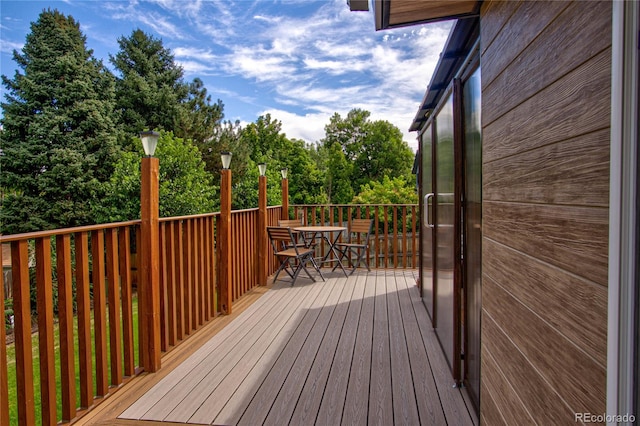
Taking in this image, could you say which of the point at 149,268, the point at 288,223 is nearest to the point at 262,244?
the point at 288,223

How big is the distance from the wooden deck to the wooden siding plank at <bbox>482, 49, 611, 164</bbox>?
4.96 ft

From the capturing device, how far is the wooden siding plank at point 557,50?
0.72 meters

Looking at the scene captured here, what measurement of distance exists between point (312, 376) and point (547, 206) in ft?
6.24

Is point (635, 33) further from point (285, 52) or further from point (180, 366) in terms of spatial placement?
point (285, 52)

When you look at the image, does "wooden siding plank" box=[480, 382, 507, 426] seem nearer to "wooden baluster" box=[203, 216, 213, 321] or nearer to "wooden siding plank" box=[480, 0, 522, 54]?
"wooden siding plank" box=[480, 0, 522, 54]

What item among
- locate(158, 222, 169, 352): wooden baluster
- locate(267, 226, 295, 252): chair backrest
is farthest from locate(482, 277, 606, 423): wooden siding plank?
locate(267, 226, 295, 252): chair backrest

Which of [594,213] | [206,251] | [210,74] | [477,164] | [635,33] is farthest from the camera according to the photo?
[210,74]

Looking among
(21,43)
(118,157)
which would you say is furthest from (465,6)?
(21,43)

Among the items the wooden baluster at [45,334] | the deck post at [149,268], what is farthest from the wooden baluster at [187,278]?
the wooden baluster at [45,334]

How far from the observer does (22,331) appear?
1.64 meters

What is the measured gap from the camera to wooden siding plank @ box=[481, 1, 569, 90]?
93 cm

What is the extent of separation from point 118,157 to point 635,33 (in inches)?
601

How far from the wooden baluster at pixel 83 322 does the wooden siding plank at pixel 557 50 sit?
215cm

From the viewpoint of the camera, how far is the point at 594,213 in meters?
0.73
